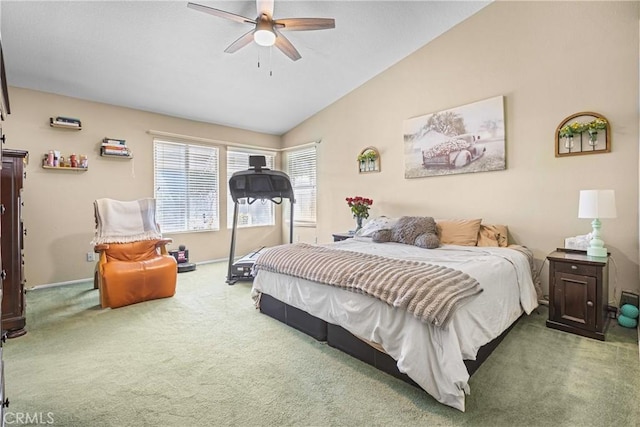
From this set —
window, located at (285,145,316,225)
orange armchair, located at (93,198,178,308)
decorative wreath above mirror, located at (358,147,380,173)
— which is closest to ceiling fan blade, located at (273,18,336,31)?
decorative wreath above mirror, located at (358,147,380,173)

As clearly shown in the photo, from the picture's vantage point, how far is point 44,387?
191cm

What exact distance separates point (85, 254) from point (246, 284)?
2.44m

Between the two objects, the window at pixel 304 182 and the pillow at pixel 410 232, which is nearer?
the pillow at pixel 410 232

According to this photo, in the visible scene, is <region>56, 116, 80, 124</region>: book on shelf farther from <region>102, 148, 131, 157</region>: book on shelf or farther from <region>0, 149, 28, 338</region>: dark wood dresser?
<region>0, 149, 28, 338</region>: dark wood dresser

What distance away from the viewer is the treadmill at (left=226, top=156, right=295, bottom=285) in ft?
14.3

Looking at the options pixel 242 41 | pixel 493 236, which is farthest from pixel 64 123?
pixel 493 236

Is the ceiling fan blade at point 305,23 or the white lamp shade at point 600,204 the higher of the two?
the ceiling fan blade at point 305,23

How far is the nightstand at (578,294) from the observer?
250 cm

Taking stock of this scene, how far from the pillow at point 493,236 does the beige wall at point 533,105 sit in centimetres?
19

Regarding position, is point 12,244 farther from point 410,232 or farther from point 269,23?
point 410,232

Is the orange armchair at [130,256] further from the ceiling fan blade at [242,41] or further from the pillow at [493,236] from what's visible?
the pillow at [493,236]

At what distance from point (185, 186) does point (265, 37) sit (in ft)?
11.4

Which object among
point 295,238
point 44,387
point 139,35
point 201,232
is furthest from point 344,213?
point 44,387

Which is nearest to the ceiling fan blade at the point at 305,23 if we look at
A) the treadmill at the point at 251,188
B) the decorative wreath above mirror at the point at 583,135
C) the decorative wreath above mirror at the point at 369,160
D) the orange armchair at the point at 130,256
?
the treadmill at the point at 251,188
